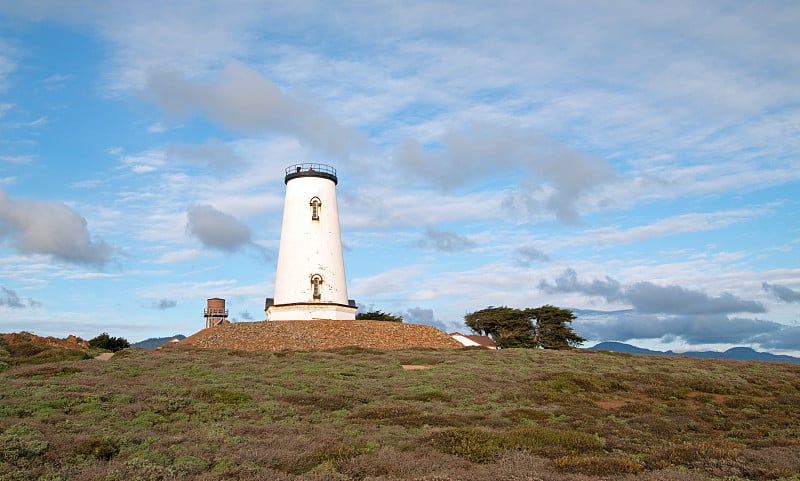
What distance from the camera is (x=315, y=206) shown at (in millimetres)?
47125

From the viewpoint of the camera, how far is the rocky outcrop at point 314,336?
3891 centimetres

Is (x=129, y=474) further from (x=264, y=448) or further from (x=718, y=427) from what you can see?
(x=718, y=427)

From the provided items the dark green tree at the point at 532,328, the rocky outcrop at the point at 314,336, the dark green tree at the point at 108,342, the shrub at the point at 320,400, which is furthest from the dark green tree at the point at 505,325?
the shrub at the point at 320,400

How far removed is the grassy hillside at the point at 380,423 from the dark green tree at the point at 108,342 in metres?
21.1

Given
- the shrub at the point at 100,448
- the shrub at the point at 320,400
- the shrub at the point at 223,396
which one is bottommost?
the shrub at the point at 100,448

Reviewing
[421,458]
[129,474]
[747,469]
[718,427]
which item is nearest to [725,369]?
[718,427]

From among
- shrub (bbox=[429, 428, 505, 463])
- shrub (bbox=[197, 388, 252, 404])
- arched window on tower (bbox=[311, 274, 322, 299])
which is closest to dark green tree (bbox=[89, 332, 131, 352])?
arched window on tower (bbox=[311, 274, 322, 299])

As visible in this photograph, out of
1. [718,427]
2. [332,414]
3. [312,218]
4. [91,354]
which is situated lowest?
[718,427]

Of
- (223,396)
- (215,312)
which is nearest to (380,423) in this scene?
(223,396)

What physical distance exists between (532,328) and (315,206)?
110 ft

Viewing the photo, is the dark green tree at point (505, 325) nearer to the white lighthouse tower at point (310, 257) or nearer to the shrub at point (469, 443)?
the white lighthouse tower at point (310, 257)

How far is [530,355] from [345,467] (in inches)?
1063

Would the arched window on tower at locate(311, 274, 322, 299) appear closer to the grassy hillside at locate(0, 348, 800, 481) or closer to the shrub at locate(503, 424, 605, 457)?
the grassy hillside at locate(0, 348, 800, 481)

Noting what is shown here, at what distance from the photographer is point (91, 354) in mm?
30984
